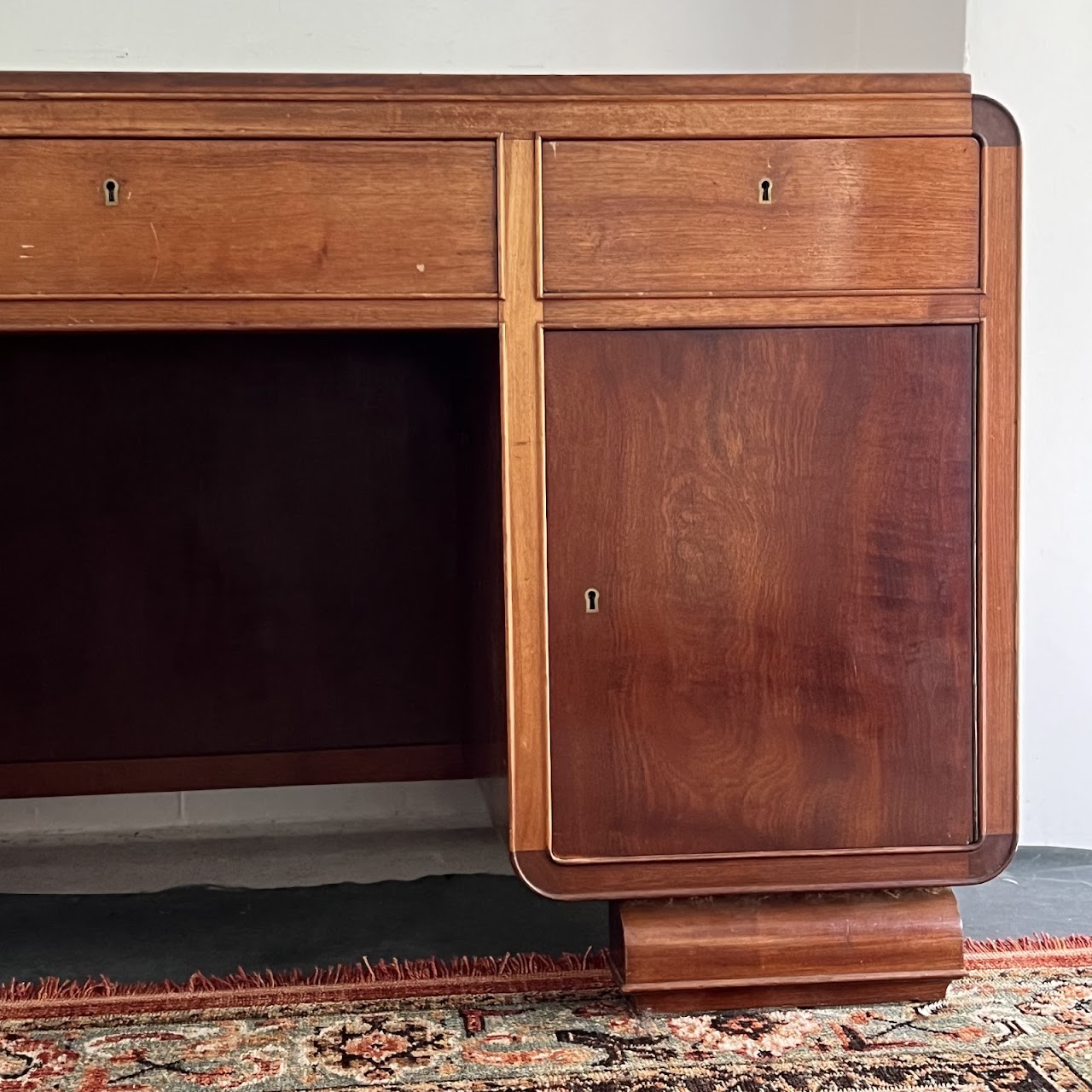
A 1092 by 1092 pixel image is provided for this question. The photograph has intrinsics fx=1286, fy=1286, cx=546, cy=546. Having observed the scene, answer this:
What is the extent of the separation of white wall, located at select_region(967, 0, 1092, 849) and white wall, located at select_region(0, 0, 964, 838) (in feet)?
0.35

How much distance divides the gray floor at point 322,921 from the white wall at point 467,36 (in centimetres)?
40

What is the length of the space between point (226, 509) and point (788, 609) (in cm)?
87

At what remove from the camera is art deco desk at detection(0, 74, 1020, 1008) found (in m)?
1.23

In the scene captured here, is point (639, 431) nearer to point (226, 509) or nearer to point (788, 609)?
point (788, 609)

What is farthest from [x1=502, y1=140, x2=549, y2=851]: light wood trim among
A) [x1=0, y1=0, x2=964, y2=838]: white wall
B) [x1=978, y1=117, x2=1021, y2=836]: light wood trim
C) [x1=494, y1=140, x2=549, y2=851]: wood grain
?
[x1=0, y1=0, x2=964, y2=838]: white wall

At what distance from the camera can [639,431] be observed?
1.29 meters

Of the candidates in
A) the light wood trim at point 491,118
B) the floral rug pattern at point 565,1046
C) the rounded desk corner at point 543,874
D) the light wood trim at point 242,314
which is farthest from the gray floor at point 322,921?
the light wood trim at point 491,118

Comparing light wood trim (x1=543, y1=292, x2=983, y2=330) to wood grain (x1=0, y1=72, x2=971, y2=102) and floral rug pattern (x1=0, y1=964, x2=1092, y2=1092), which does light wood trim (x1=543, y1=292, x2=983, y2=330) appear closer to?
wood grain (x1=0, y1=72, x2=971, y2=102)

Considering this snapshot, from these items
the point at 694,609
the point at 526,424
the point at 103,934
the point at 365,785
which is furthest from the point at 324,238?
the point at 365,785

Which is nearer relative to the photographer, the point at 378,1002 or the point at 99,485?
the point at 378,1002

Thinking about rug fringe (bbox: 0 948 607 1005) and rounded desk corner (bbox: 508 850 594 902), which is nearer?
rounded desk corner (bbox: 508 850 594 902)

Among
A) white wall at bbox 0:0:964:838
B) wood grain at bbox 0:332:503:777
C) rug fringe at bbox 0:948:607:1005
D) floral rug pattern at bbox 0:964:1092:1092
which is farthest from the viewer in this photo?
white wall at bbox 0:0:964:838

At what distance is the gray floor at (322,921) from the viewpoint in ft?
5.05

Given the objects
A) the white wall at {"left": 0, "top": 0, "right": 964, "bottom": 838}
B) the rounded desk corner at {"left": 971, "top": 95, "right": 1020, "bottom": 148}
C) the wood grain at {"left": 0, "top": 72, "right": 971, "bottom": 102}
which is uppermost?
the white wall at {"left": 0, "top": 0, "right": 964, "bottom": 838}
